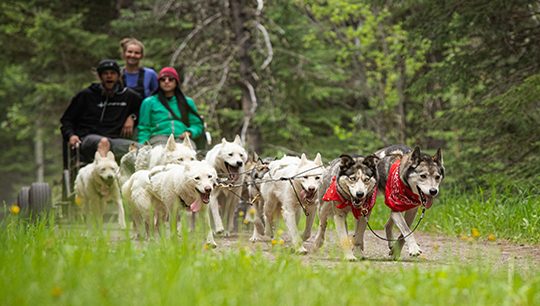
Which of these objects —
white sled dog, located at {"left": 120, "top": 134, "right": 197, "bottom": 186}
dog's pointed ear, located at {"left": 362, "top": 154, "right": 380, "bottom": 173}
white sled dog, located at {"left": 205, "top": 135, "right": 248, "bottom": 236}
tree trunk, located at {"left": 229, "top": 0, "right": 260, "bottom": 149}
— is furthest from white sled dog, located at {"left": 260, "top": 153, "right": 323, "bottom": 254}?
tree trunk, located at {"left": 229, "top": 0, "right": 260, "bottom": 149}

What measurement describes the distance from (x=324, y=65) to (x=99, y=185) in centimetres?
1009

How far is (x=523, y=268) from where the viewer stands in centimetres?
720

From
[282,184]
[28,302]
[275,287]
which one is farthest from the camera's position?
[282,184]

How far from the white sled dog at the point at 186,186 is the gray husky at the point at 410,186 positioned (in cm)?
194

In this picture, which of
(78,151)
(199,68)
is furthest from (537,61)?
(199,68)

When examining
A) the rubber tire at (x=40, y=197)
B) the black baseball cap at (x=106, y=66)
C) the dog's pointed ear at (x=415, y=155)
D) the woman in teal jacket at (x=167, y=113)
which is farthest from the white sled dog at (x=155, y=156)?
the dog's pointed ear at (x=415, y=155)

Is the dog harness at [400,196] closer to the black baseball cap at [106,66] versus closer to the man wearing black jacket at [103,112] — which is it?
the man wearing black jacket at [103,112]

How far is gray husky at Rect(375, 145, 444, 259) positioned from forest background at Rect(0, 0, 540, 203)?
123 inches

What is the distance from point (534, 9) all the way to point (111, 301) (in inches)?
406

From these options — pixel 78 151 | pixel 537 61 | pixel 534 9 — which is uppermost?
pixel 534 9

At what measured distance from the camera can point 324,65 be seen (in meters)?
21.0

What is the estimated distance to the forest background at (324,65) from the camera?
12.4 metres

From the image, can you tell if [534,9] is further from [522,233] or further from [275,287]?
[275,287]

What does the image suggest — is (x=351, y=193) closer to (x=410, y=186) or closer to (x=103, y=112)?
(x=410, y=186)
